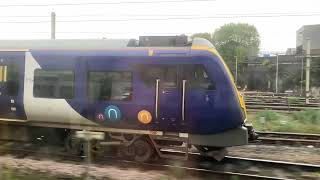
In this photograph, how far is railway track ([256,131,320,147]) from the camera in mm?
14212

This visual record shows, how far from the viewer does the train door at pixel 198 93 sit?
33.8 ft

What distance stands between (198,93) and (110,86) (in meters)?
2.05

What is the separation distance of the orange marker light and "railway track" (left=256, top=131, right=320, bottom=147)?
16.2 feet

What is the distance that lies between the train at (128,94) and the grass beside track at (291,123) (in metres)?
6.77

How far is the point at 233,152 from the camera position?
12672 millimetres

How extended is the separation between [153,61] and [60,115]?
266 centimetres

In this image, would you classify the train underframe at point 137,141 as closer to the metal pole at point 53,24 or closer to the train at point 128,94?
the train at point 128,94

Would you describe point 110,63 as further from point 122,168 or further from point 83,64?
point 122,168

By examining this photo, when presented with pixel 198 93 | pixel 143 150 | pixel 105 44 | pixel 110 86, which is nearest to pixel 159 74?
pixel 198 93

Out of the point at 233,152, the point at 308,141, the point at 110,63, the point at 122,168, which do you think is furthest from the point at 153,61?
the point at 308,141

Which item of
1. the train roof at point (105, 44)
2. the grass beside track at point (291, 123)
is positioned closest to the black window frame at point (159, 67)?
the train roof at point (105, 44)

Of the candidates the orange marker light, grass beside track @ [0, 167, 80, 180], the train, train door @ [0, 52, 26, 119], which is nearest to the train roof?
the train

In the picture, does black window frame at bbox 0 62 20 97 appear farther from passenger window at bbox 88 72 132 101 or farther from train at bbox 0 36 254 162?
passenger window at bbox 88 72 132 101

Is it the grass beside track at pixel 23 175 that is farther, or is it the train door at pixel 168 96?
the train door at pixel 168 96
